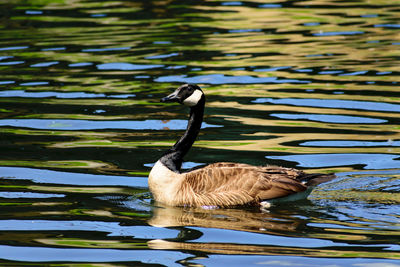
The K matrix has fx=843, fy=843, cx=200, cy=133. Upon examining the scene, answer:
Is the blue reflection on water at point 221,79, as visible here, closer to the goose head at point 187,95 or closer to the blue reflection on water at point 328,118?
the blue reflection on water at point 328,118

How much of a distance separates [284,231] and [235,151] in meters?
3.82

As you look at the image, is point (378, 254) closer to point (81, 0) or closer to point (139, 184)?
point (139, 184)

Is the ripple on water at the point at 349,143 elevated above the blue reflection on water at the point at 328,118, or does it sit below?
below

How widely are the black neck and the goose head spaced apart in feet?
0.25

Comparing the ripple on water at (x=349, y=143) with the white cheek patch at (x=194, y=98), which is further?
the ripple on water at (x=349, y=143)

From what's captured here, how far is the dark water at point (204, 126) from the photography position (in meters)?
9.19

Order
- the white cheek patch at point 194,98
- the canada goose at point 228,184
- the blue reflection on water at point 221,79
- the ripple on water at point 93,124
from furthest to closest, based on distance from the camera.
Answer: the blue reflection on water at point 221,79 → the ripple on water at point 93,124 → the white cheek patch at point 194,98 → the canada goose at point 228,184

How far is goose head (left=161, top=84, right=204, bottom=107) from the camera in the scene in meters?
11.3

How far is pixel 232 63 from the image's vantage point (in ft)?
67.9

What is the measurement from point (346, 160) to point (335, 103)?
3.92 m

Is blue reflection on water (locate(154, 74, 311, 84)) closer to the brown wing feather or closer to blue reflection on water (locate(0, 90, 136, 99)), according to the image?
blue reflection on water (locate(0, 90, 136, 99))

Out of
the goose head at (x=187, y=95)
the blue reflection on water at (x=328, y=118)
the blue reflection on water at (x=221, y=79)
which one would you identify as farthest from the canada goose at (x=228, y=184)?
the blue reflection on water at (x=221, y=79)

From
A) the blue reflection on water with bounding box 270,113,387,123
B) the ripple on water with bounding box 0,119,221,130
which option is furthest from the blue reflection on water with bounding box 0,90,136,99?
the blue reflection on water with bounding box 270,113,387,123

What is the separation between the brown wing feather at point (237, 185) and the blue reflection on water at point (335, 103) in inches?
218
